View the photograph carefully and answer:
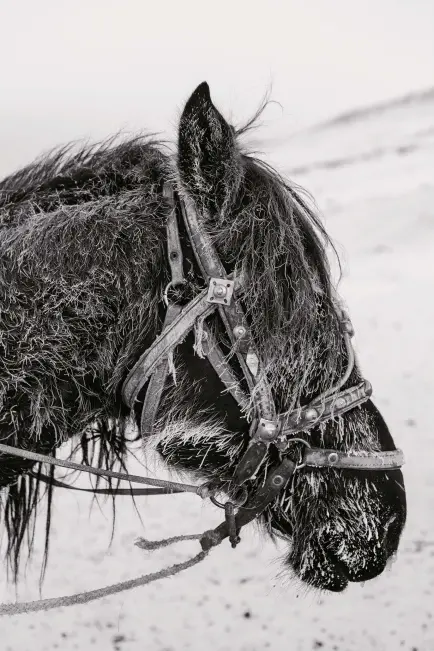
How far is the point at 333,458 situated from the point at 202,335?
0.62m

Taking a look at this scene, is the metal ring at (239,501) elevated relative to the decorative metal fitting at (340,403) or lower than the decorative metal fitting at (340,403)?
lower

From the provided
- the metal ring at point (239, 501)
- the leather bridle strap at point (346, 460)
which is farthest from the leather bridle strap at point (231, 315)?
the metal ring at point (239, 501)

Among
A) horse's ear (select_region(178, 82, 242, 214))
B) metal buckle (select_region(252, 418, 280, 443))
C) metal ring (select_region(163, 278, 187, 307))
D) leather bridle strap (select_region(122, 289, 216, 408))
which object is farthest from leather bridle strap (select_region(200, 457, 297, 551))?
horse's ear (select_region(178, 82, 242, 214))

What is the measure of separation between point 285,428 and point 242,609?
3.20m

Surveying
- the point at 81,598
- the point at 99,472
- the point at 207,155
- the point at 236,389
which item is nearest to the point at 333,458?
the point at 236,389

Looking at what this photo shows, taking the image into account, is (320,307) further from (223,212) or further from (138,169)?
(138,169)

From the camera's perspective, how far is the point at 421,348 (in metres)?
9.52

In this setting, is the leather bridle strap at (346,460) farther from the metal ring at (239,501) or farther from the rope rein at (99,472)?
the rope rein at (99,472)

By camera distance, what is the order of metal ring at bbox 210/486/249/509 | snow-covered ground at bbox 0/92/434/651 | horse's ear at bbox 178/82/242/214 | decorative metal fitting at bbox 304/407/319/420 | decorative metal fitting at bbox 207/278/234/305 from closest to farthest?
horse's ear at bbox 178/82/242/214 → decorative metal fitting at bbox 207/278/234/305 → decorative metal fitting at bbox 304/407/319/420 → metal ring at bbox 210/486/249/509 → snow-covered ground at bbox 0/92/434/651

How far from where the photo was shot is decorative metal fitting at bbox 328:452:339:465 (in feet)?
7.56

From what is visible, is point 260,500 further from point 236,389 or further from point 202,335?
point 202,335

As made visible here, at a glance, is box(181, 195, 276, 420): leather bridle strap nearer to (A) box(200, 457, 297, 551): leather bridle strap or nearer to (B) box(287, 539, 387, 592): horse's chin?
(A) box(200, 457, 297, 551): leather bridle strap

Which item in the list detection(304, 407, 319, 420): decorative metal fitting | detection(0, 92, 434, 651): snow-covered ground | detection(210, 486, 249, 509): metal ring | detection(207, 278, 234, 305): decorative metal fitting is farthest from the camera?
detection(0, 92, 434, 651): snow-covered ground

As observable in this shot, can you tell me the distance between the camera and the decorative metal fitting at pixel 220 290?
84.2 inches
